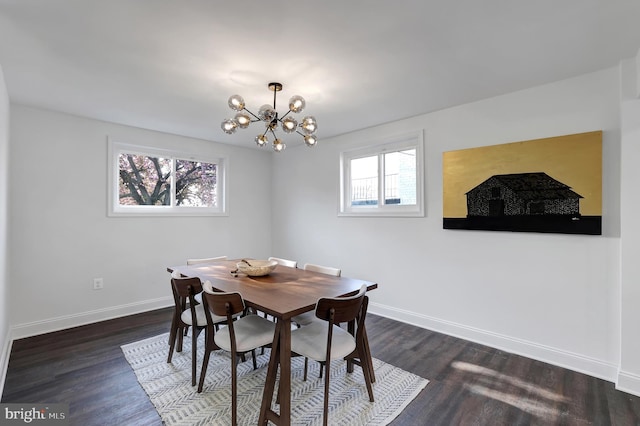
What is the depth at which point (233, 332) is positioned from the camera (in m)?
1.71

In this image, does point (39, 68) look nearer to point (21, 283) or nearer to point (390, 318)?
point (21, 283)

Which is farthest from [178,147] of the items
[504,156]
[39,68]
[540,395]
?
[540,395]

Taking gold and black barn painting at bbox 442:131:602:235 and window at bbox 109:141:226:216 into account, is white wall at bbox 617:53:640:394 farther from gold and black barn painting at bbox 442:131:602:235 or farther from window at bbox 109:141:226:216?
window at bbox 109:141:226:216

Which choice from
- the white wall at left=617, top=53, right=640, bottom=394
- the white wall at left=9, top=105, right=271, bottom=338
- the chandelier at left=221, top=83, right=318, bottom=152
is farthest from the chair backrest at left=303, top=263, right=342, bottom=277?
the white wall at left=9, top=105, right=271, bottom=338

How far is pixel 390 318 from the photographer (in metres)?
3.48

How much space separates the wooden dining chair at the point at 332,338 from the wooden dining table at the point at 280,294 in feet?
0.45

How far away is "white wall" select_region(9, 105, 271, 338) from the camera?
2.99 metres

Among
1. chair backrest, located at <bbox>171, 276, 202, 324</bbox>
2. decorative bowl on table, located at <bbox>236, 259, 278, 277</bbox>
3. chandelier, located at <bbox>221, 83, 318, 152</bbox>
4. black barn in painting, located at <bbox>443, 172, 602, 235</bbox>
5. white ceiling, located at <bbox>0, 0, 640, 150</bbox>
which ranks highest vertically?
white ceiling, located at <bbox>0, 0, 640, 150</bbox>

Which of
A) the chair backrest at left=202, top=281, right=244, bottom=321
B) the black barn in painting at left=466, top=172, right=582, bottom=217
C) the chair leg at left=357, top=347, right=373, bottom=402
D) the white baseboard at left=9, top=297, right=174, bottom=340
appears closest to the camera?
the chair backrest at left=202, top=281, right=244, bottom=321

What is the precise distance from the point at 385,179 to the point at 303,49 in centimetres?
211

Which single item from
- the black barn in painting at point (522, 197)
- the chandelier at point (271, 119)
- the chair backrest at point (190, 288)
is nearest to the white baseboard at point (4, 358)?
the chair backrest at point (190, 288)

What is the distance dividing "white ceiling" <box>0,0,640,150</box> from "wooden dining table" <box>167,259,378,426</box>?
5.28ft

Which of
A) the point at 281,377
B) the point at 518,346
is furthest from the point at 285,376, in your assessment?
the point at 518,346

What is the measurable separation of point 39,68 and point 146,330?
253 centimetres
